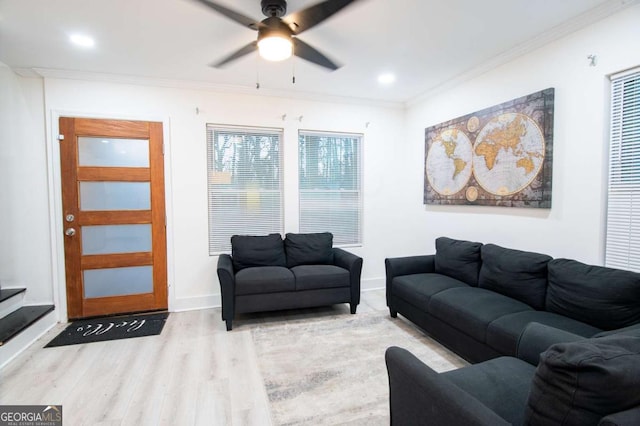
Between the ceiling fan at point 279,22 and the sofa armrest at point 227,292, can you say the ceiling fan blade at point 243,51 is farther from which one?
the sofa armrest at point 227,292

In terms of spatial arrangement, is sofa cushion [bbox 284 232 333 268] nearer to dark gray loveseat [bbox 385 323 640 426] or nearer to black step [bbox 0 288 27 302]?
dark gray loveseat [bbox 385 323 640 426]

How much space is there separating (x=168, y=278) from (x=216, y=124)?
198cm

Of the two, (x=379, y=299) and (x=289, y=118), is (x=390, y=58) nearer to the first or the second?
(x=289, y=118)

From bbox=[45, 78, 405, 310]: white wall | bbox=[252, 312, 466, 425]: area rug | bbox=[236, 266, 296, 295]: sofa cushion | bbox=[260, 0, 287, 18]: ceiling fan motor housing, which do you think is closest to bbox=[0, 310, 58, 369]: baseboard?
bbox=[45, 78, 405, 310]: white wall

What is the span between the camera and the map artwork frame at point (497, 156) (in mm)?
2661

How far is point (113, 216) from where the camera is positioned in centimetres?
346

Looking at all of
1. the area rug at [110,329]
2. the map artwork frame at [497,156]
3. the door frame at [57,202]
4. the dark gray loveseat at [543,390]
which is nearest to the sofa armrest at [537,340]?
the dark gray loveseat at [543,390]

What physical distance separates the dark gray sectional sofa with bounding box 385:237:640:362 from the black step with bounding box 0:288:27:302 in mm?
3823

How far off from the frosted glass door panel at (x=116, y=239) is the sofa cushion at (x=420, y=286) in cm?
292

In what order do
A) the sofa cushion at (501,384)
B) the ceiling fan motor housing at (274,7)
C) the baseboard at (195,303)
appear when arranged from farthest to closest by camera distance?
the baseboard at (195,303) → the ceiling fan motor housing at (274,7) → the sofa cushion at (501,384)

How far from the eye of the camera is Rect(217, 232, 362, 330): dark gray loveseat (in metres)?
3.16

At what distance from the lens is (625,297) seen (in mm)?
1860

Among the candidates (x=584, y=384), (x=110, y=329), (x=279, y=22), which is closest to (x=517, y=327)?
(x=584, y=384)

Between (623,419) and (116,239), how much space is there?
163 inches
